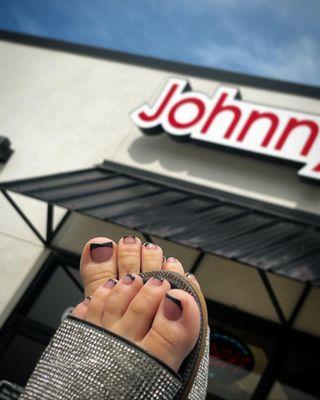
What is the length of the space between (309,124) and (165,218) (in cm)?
295

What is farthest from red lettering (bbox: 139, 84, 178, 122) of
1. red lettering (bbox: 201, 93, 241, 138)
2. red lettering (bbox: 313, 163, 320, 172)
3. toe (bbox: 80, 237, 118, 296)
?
toe (bbox: 80, 237, 118, 296)

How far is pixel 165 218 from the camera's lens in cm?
487

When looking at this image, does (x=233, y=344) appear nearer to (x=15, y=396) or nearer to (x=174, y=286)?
(x=15, y=396)

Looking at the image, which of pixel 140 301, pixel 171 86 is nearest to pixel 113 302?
pixel 140 301

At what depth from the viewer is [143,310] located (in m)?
1.40

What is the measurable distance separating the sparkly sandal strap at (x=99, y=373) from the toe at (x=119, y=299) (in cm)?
11

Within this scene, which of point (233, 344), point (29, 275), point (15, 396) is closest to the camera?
point (15, 396)

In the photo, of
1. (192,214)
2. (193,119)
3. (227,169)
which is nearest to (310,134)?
(227,169)

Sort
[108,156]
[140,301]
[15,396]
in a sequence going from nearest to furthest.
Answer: [140,301], [15,396], [108,156]

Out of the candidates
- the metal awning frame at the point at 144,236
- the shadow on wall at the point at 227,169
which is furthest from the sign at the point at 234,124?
the metal awning frame at the point at 144,236

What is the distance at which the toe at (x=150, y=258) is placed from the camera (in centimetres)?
183

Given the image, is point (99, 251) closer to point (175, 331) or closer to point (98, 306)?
point (98, 306)

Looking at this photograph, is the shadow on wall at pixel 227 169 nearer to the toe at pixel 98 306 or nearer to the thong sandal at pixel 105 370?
the toe at pixel 98 306

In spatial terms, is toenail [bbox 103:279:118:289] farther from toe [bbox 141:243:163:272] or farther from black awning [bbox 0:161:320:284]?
black awning [bbox 0:161:320:284]
